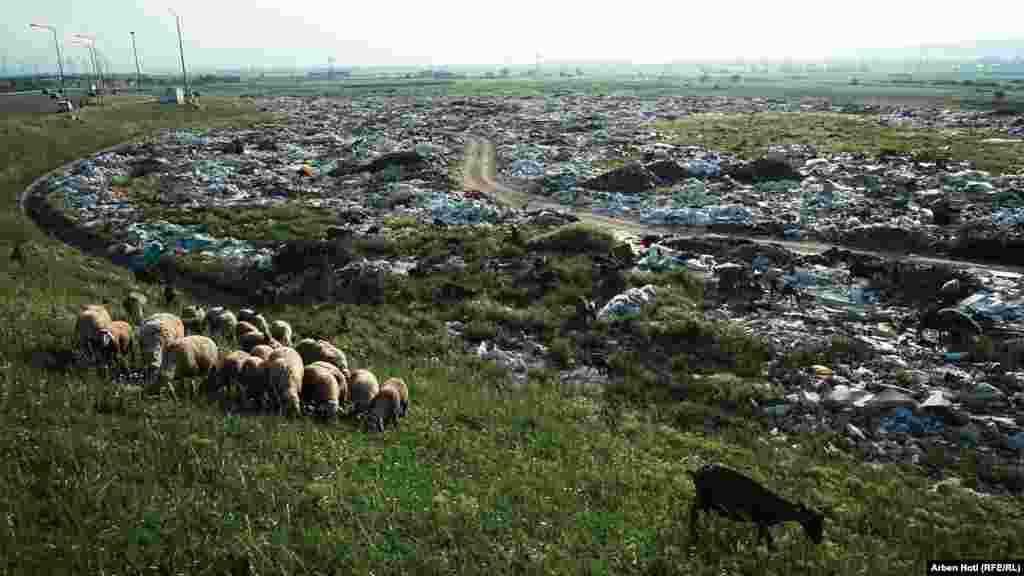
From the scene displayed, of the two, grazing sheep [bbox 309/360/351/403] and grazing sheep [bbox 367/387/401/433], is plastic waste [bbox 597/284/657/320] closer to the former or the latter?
grazing sheep [bbox 367/387/401/433]

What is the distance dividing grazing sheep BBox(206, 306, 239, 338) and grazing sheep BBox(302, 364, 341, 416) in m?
3.21

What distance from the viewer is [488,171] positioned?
111ft

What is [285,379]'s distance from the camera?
7406 mm

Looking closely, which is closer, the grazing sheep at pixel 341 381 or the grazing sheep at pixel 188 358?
the grazing sheep at pixel 188 358

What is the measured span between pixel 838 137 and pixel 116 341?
4531 cm

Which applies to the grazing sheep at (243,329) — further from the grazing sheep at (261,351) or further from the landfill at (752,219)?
the landfill at (752,219)

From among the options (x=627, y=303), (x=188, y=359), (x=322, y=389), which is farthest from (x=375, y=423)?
(x=627, y=303)

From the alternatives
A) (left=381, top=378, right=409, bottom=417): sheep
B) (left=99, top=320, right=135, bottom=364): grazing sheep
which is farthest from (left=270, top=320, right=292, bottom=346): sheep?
(left=381, top=378, right=409, bottom=417): sheep

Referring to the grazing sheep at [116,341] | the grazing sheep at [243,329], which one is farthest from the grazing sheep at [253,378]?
the grazing sheep at [243,329]

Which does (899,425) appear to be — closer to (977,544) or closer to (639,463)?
(977,544)

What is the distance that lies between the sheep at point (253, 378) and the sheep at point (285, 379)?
0.22 feet

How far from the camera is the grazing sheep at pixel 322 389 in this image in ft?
24.6

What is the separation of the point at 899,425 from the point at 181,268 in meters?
17.7

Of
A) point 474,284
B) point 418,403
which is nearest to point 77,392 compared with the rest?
point 418,403
